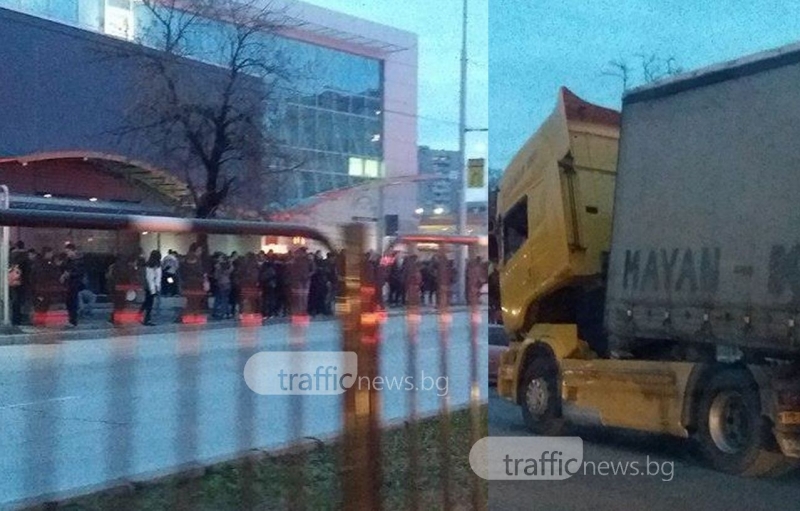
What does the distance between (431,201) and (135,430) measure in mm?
1444

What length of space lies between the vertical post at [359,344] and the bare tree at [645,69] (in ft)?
3.10

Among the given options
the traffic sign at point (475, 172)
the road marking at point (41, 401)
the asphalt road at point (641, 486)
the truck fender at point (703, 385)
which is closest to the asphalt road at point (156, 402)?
the road marking at point (41, 401)

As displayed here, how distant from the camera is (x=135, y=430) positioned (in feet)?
13.3

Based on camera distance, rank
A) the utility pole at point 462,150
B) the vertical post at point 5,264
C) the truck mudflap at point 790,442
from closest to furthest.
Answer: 1. the truck mudflap at point 790,442
2. the vertical post at point 5,264
3. the utility pole at point 462,150

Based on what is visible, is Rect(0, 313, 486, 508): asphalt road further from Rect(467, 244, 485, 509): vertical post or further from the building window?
the building window

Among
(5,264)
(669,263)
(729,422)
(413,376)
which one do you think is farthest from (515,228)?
(5,264)

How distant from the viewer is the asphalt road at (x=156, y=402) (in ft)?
11.5

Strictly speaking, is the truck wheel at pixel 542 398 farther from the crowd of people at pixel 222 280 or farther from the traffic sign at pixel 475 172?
the traffic sign at pixel 475 172

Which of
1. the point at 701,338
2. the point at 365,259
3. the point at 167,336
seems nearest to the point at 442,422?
the point at 365,259

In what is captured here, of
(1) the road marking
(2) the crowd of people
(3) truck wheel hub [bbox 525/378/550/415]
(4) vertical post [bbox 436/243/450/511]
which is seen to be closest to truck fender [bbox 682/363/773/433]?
(3) truck wheel hub [bbox 525/378/550/415]

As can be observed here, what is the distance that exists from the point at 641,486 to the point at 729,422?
0.31 meters

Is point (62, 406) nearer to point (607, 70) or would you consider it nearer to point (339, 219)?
point (339, 219)

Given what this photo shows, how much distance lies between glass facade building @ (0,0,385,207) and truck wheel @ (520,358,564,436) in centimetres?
73

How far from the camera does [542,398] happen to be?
319cm
